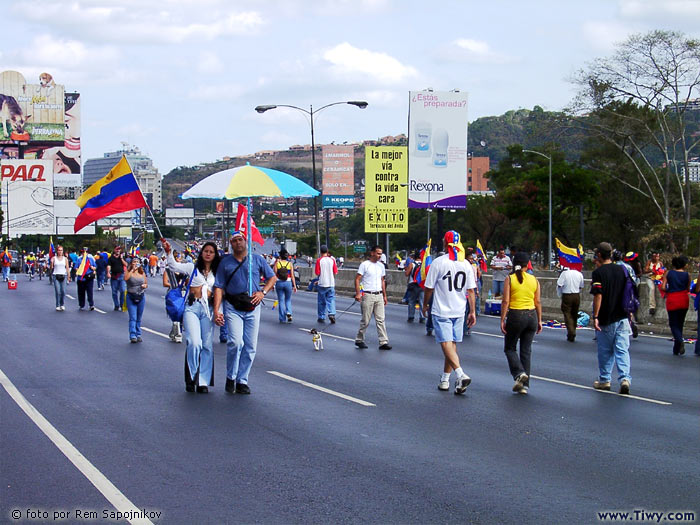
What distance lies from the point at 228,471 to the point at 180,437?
1335 millimetres

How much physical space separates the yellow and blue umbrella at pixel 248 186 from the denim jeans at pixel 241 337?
1191 mm

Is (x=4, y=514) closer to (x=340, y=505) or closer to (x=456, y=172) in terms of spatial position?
(x=340, y=505)

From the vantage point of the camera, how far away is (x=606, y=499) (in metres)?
6.52

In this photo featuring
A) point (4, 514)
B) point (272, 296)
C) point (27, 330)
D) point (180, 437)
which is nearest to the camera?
point (4, 514)

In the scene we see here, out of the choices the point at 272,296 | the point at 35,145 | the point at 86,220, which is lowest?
the point at 272,296

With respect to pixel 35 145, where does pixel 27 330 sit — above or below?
below

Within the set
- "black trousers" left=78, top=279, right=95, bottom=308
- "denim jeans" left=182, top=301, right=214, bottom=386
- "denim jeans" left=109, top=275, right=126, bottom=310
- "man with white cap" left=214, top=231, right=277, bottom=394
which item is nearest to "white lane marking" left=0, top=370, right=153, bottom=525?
"denim jeans" left=182, top=301, right=214, bottom=386

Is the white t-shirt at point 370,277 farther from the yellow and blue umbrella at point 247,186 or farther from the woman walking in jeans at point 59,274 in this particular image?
the woman walking in jeans at point 59,274

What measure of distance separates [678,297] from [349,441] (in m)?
9.46

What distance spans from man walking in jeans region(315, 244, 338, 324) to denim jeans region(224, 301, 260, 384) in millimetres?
10601

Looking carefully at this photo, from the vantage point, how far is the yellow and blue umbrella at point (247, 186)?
37.9 ft

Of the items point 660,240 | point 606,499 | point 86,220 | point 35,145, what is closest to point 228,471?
point 606,499

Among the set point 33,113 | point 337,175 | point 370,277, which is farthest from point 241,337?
point 33,113

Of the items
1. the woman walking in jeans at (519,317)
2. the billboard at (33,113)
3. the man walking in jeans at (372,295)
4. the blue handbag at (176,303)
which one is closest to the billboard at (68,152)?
the billboard at (33,113)
